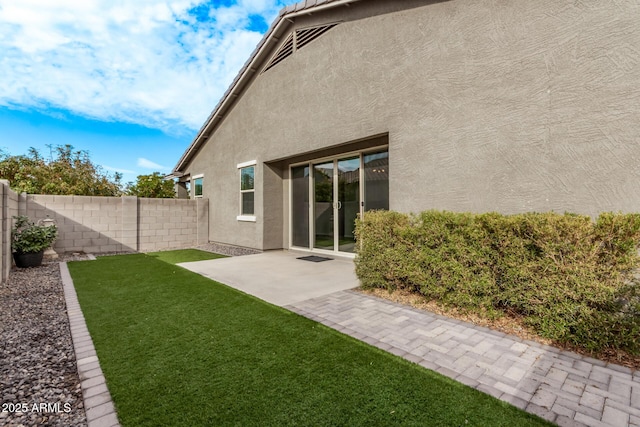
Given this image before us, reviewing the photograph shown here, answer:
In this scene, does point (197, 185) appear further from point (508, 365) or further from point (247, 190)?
point (508, 365)

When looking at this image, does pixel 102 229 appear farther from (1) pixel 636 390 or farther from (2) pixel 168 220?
(1) pixel 636 390

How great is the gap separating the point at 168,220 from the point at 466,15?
12.7 metres

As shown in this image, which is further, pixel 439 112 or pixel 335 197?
pixel 335 197

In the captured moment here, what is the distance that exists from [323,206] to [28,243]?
325 inches

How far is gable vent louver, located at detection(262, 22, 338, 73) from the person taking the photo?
8.70m

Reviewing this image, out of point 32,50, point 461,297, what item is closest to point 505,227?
point 461,297

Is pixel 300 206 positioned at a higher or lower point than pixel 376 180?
lower

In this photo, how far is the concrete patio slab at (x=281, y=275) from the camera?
5590mm

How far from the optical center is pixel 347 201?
8.79 m

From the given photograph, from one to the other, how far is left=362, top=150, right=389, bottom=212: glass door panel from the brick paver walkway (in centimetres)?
367

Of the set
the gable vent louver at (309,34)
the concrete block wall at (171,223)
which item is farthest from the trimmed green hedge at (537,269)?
the concrete block wall at (171,223)

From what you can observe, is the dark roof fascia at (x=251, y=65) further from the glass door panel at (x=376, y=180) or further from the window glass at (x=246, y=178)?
the glass door panel at (x=376, y=180)

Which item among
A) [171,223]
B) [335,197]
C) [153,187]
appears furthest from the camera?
[153,187]

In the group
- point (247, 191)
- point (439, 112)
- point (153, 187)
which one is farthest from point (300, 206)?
point (153, 187)
